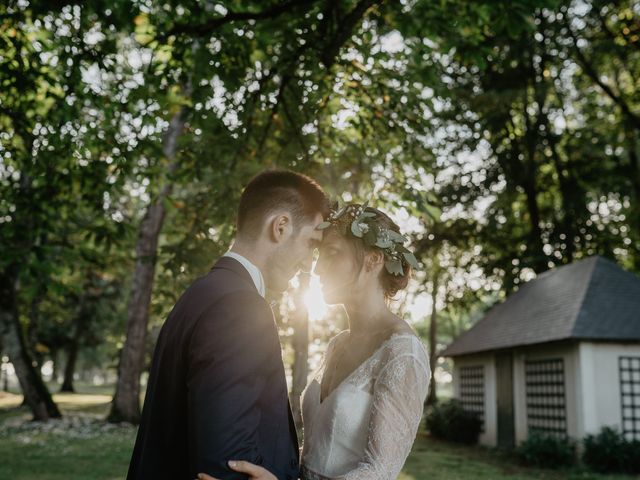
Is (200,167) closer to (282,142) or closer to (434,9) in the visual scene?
(282,142)

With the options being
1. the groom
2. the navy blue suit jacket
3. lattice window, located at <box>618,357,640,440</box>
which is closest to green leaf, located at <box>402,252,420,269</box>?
the groom

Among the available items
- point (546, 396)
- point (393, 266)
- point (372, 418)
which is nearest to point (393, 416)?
point (372, 418)

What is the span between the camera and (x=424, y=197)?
7.36 metres

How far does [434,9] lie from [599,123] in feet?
82.4

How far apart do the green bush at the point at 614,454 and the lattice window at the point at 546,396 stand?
1778mm

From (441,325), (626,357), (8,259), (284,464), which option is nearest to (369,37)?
(8,259)

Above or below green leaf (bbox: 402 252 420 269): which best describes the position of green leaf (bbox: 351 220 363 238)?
above

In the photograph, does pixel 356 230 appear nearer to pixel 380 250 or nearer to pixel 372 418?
pixel 380 250

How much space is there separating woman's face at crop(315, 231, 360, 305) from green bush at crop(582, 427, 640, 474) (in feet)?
48.2

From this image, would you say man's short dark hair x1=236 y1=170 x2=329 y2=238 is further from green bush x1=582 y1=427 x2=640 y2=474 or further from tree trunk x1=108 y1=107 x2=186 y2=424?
tree trunk x1=108 y1=107 x2=186 y2=424

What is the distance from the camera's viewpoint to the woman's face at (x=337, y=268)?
3965 mm

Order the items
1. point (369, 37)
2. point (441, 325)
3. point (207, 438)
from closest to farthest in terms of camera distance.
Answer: point (207, 438), point (369, 37), point (441, 325)

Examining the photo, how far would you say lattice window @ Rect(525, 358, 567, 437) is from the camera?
60.4ft

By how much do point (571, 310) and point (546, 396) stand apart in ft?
9.21
